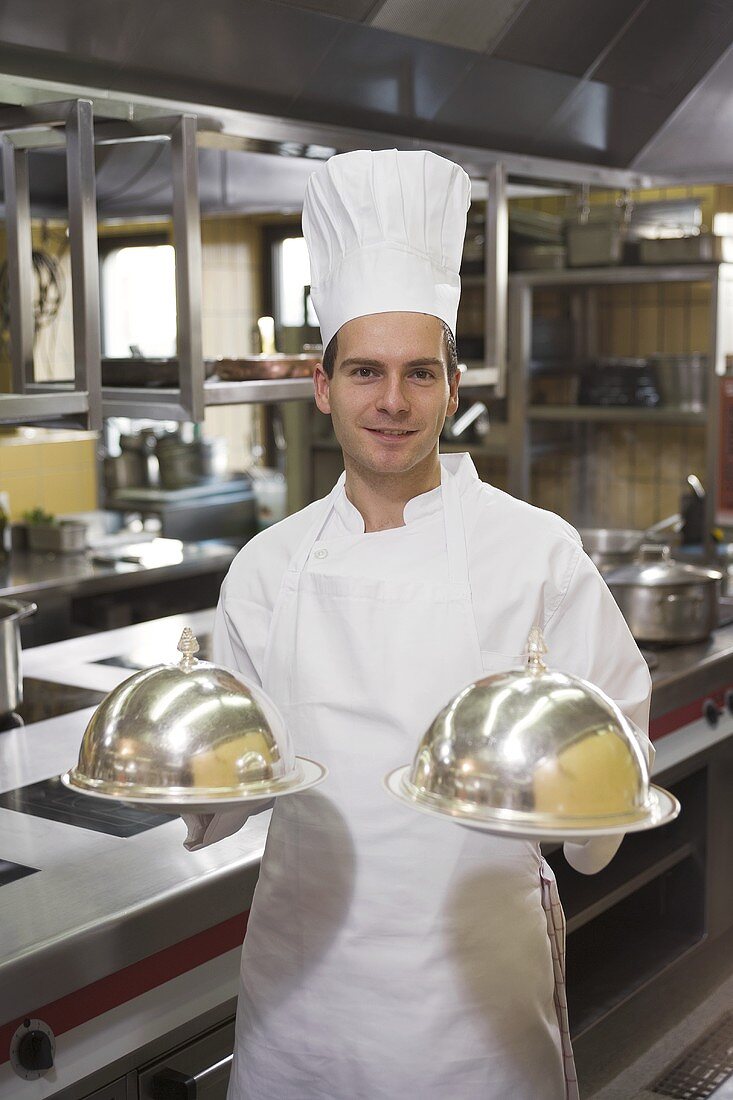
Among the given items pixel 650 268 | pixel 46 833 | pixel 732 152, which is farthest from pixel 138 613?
pixel 46 833

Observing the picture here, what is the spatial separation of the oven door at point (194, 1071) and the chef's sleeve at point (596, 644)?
0.68 meters

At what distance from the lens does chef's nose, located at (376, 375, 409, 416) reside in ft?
4.74

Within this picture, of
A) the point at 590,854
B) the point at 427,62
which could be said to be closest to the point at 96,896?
the point at 590,854

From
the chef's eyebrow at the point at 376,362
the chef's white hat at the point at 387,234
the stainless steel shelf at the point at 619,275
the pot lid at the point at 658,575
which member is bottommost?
the pot lid at the point at 658,575

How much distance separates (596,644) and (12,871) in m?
0.93

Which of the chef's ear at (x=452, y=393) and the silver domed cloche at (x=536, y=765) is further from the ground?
the chef's ear at (x=452, y=393)

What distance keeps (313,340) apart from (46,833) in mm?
2194

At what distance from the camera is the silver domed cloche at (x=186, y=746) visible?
107 centimetres

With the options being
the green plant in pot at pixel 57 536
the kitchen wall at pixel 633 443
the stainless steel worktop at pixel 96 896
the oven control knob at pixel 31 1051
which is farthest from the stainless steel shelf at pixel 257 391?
the green plant in pot at pixel 57 536

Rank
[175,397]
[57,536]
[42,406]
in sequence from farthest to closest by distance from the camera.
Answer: [57,536]
[175,397]
[42,406]

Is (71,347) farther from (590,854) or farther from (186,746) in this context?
(186,746)

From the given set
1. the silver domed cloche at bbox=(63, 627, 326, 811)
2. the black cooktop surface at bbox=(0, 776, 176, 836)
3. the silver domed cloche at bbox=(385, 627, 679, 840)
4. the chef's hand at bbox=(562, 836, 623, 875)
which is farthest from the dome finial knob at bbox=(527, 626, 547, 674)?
the black cooktop surface at bbox=(0, 776, 176, 836)

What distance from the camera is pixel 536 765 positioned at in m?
0.99

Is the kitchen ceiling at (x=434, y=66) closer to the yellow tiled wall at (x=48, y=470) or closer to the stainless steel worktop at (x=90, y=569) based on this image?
the stainless steel worktop at (x=90, y=569)
